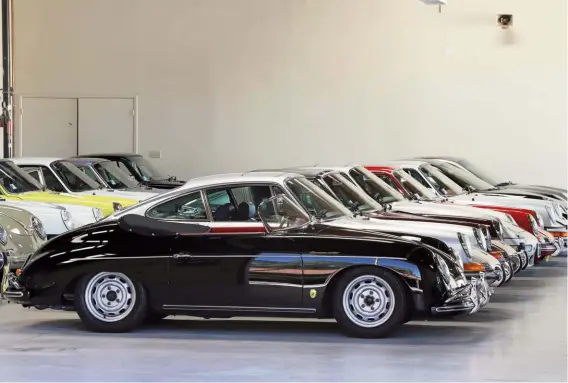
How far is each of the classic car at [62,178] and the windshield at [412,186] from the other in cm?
337

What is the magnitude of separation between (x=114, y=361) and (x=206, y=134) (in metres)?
17.2

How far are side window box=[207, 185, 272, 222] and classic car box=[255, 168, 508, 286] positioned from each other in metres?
0.32

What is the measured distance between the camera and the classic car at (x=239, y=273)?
28.6ft

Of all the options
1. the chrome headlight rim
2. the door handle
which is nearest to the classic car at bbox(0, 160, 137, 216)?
the chrome headlight rim

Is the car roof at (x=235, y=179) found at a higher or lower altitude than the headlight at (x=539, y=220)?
higher

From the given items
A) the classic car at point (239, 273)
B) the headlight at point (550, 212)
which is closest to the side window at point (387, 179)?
the headlight at point (550, 212)

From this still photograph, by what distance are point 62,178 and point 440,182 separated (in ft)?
17.3

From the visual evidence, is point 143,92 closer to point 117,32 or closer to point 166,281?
point 117,32

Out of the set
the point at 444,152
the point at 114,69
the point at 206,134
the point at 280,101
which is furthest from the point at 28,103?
the point at 444,152

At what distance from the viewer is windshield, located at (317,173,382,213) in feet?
35.8

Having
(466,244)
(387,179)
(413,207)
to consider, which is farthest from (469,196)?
(466,244)

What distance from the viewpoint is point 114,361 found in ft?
26.5

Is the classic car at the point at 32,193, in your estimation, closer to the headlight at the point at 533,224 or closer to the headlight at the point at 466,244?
the headlight at the point at 466,244

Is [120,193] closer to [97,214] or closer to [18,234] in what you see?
[97,214]
